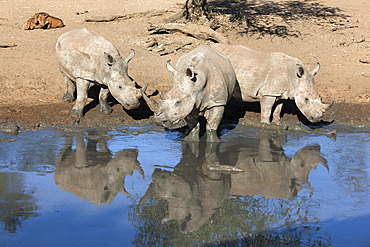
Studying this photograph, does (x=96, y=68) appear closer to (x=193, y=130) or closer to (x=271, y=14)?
(x=193, y=130)

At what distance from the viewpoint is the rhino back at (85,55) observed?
10.1 metres

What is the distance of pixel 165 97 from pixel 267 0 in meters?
13.7

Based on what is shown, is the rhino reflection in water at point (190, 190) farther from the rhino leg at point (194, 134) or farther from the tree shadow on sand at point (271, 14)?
the tree shadow on sand at point (271, 14)

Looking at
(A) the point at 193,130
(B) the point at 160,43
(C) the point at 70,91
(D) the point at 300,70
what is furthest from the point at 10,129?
(B) the point at 160,43

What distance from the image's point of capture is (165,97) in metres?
7.86

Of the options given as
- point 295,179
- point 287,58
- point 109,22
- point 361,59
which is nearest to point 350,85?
point 361,59

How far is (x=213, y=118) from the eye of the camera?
8602mm

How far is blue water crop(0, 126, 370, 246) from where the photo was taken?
5.07m

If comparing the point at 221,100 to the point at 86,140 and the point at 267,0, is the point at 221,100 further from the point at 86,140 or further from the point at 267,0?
the point at 267,0

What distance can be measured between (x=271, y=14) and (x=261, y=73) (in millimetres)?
8818

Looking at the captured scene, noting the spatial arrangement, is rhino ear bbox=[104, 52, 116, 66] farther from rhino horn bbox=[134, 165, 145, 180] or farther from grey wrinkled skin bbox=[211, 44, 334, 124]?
rhino horn bbox=[134, 165, 145, 180]

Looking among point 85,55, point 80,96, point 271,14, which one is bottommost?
point 80,96

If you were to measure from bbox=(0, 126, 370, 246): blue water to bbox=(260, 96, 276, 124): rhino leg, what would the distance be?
0.89m

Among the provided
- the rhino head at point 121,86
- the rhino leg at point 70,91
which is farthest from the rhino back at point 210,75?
the rhino leg at point 70,91
